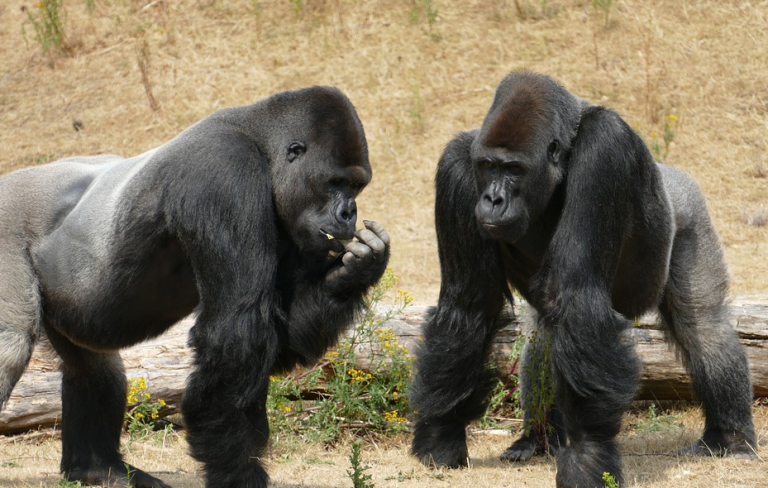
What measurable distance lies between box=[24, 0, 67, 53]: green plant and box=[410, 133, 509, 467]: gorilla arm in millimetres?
9692

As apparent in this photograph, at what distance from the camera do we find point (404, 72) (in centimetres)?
1227

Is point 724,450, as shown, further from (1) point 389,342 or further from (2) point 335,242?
(2) point 335,242

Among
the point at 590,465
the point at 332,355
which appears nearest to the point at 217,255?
the point at 590,465

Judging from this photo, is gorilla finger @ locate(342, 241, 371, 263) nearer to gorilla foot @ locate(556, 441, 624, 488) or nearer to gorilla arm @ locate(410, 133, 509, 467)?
gorilla arm @ locate(410, 133, 509, 467)

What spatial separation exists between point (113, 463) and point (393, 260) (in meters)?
5.37

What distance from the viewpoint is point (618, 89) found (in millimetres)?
11594

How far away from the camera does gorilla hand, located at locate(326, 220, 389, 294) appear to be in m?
3.93

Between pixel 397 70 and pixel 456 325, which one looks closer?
pixel 456 325

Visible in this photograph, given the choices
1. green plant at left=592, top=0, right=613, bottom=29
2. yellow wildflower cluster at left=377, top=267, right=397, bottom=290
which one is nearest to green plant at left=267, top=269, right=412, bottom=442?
yellow wildflower cluster at left=377, top=267, right=397, bottom=290

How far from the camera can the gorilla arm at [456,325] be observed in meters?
4.77

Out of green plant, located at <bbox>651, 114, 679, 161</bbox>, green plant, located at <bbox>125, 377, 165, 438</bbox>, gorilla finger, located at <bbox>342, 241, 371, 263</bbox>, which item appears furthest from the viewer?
green plant, located at <bbox>651, 114, 679, 161</bbox>

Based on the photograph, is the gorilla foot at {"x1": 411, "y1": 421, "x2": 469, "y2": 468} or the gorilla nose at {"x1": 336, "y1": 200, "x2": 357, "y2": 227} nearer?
the gorilla nose at {"x1": 336, "y1": 200, "x2": 357, "y2": 227}

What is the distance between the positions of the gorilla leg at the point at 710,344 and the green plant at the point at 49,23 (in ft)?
33.8

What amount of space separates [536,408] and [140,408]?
2.53m
